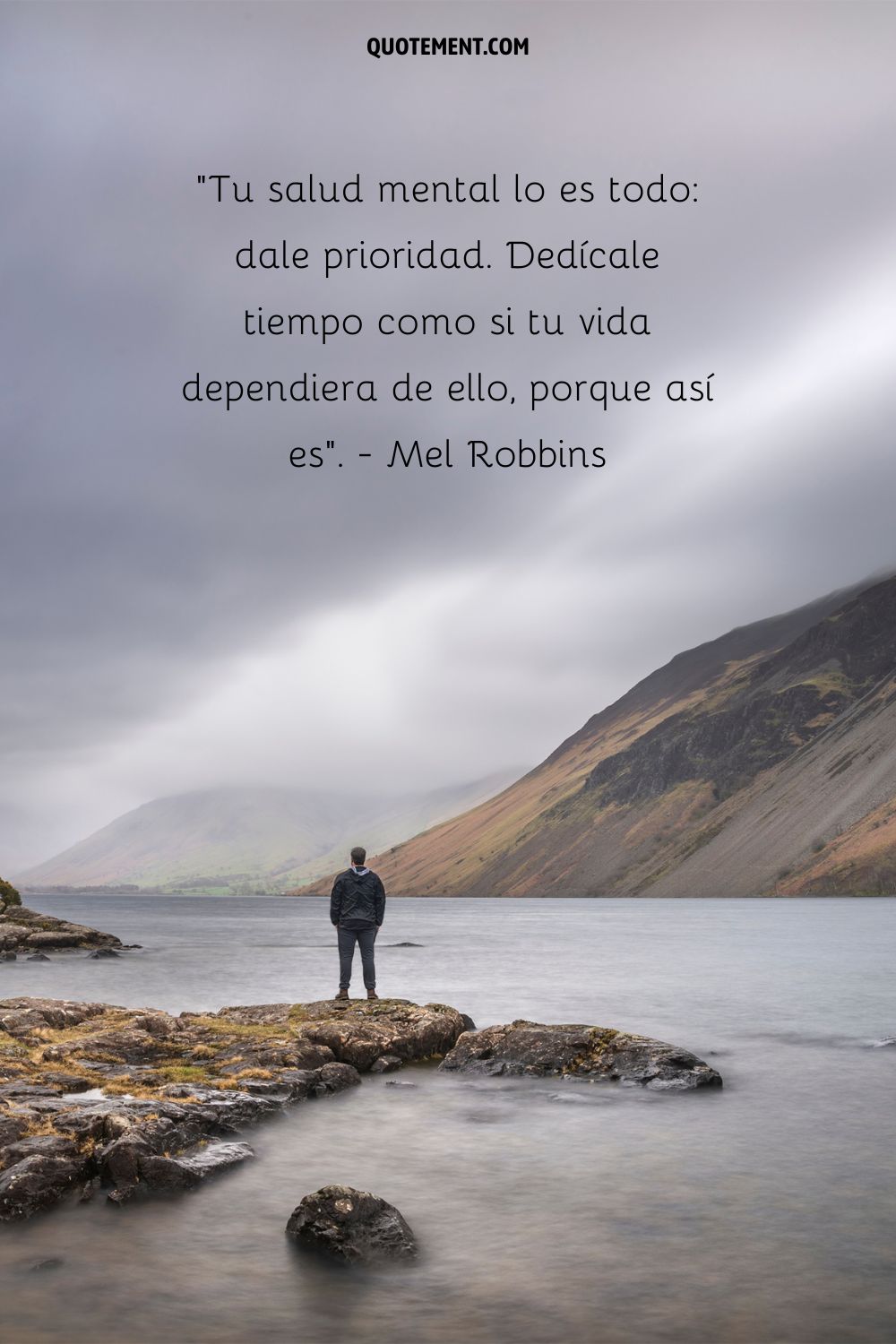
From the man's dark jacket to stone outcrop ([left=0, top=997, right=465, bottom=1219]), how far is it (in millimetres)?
2047

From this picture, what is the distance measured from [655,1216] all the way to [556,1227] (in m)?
A: 1.24

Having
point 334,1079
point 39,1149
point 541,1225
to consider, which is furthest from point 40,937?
point 541,1225

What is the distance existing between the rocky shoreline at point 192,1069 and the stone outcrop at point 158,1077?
0.09 ft

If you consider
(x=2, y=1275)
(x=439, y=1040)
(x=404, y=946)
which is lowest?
(x=404, y=946)

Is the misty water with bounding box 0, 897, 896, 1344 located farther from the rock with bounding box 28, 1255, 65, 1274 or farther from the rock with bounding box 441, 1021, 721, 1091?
the rock with bounding box 441, 1021, 721, 1091

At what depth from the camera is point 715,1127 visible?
16.0 metres

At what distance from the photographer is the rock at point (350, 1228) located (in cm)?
1007

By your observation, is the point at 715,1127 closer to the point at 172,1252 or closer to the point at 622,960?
the point at 172,1252

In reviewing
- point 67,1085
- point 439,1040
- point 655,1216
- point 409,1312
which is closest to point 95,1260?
point 409,1312

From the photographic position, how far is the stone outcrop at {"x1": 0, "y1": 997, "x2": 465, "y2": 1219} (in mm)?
12234

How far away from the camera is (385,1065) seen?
2109cm

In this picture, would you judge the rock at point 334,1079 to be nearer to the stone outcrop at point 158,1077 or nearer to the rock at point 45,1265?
the stone outcrop at point 158,1077

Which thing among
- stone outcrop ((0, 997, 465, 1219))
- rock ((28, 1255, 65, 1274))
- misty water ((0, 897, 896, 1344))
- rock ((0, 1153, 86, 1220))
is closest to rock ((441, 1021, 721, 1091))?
misty water ((0, 897, 896, 1344))

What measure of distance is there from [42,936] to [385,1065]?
194ft
